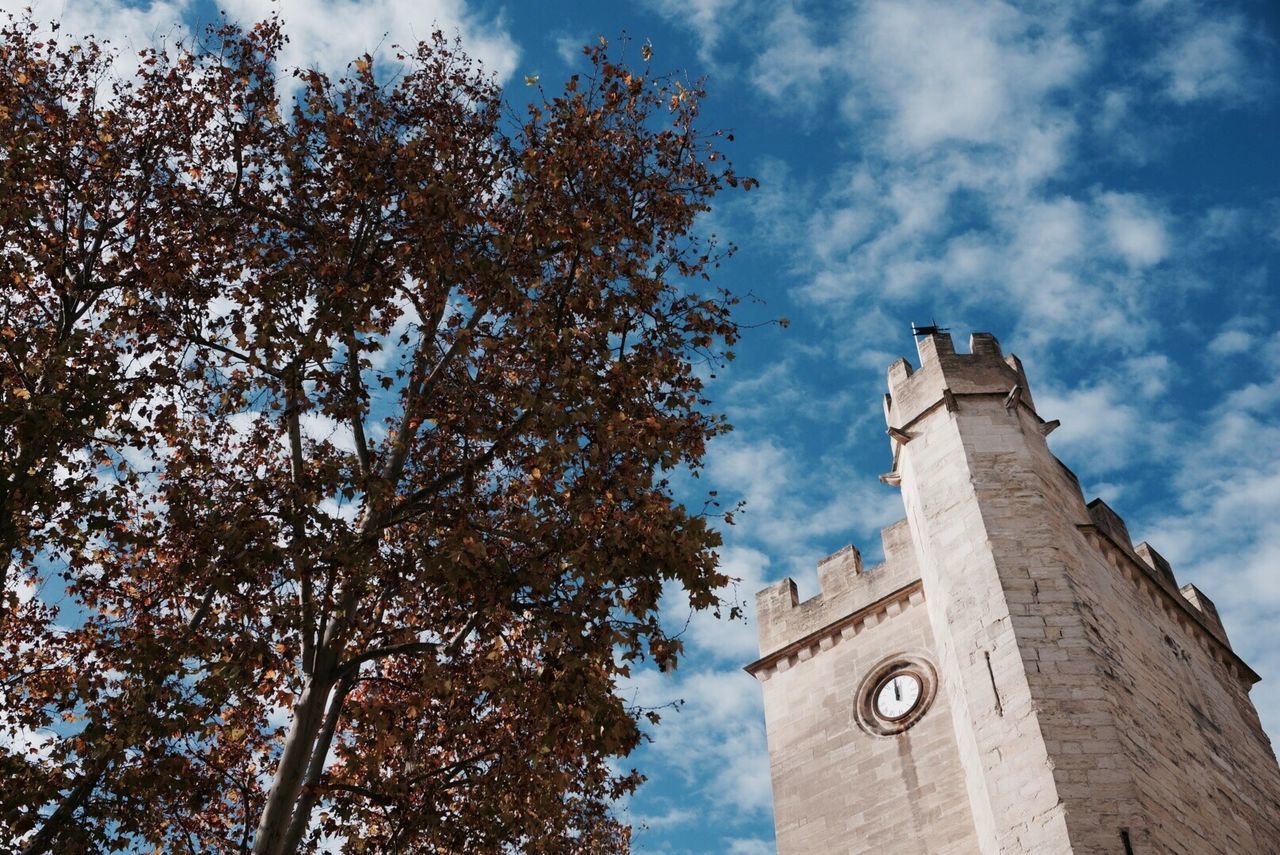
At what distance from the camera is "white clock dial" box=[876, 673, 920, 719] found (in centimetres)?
1667

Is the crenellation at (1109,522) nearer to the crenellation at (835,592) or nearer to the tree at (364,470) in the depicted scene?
the crenellation at (835,592)

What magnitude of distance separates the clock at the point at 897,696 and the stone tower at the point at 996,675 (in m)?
0.03

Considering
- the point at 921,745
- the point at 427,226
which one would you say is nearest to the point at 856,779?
the point at 921,745

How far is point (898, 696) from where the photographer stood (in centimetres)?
1695

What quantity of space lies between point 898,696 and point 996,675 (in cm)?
419

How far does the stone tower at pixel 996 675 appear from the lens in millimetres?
12031

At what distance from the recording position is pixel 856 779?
16.5 metres

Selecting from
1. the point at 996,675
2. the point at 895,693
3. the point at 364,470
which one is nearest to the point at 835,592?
the point at 895,693

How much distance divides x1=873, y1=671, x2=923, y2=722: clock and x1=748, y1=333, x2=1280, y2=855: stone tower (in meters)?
0.03

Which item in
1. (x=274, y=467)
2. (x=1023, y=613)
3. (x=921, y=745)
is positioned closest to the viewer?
(x=274, y=467)

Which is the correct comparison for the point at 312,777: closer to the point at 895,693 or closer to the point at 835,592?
the point at 895,693

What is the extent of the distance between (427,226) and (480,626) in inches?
120

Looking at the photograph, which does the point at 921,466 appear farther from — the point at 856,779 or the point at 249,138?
the point at 249,138

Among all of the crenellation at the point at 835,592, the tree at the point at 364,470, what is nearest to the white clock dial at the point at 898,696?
the crenellation at the point at 835,592
